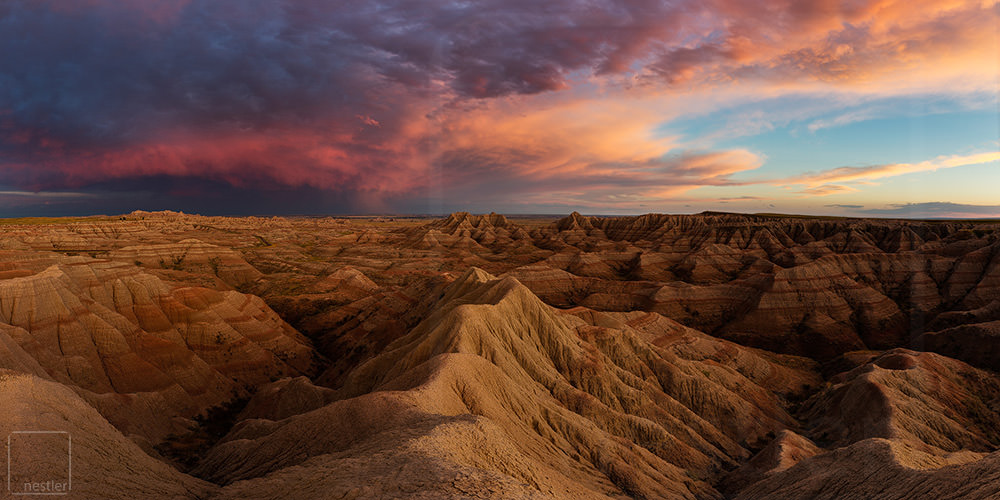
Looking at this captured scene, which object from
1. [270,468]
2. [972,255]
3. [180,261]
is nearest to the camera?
[270,468]

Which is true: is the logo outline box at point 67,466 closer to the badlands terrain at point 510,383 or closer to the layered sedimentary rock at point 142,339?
the badlands terrain at point 510,383

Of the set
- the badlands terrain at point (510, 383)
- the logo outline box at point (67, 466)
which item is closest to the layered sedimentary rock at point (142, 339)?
the badlands terrain at point (510, 383)

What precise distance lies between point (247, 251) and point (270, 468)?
416 ft

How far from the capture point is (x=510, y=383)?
35.3 meters

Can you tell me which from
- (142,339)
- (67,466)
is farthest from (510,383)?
(142,339)

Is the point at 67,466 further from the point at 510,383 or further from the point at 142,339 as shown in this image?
the point at 142,339

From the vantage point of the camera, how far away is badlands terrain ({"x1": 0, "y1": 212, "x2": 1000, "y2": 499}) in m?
21.8

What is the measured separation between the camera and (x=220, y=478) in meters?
26.7

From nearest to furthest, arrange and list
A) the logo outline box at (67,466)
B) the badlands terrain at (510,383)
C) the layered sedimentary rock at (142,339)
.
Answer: the logo outline box at (67,466) → the badlands terrain at (510,383) → the layered sedimentary rock at (142,339)

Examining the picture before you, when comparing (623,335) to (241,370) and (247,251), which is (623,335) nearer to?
(241,370)

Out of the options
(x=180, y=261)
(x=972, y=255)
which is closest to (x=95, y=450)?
(x=180, y=261)

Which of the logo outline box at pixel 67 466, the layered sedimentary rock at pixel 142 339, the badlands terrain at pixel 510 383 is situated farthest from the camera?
the layered sedimentary rock at pixel 142 339

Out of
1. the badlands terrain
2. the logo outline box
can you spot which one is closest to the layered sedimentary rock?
the badlands terrain

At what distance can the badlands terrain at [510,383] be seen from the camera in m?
21.8
